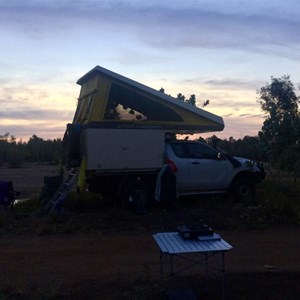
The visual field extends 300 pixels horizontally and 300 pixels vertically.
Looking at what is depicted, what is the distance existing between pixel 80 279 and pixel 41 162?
37.8 m

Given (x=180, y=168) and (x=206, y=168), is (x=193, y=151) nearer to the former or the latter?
(x=206, y=168)

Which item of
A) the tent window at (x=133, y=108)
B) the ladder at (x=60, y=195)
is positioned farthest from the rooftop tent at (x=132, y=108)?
the ladder at (x=60, y=195)

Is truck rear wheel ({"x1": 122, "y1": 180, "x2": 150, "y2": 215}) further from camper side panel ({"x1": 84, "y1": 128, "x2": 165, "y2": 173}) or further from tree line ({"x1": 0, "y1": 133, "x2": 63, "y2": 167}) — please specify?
tree line ({"x1": 0, "y1": 133, "x2": 63, "y2": 167})

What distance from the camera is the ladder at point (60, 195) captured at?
1196cm

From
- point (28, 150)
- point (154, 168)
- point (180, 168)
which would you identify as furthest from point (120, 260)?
point (28, 150)

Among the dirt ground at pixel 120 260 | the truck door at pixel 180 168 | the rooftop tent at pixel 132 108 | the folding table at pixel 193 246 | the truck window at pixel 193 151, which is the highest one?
the rooftop tent at pixel 132 108

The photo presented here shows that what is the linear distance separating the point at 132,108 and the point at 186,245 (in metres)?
6.97

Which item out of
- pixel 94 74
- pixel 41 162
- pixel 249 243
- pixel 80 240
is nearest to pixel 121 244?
pixel 80 240

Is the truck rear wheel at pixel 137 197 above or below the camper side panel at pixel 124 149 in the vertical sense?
below

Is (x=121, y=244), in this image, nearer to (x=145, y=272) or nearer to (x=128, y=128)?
(x=145, y=272)

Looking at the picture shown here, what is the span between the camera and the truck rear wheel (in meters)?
12.4

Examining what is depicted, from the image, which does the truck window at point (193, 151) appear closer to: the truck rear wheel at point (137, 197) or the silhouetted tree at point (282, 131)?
the truck rear wheel at point (137, 197)

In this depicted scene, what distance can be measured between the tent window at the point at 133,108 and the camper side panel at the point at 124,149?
379 millimetres

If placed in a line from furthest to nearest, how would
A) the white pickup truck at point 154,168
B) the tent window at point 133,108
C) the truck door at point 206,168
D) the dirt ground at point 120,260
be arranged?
the truck door at point 206,168, the tent window at point 133,108, the white pickup truck at point 154,168, the dirt ground at point 120,260
